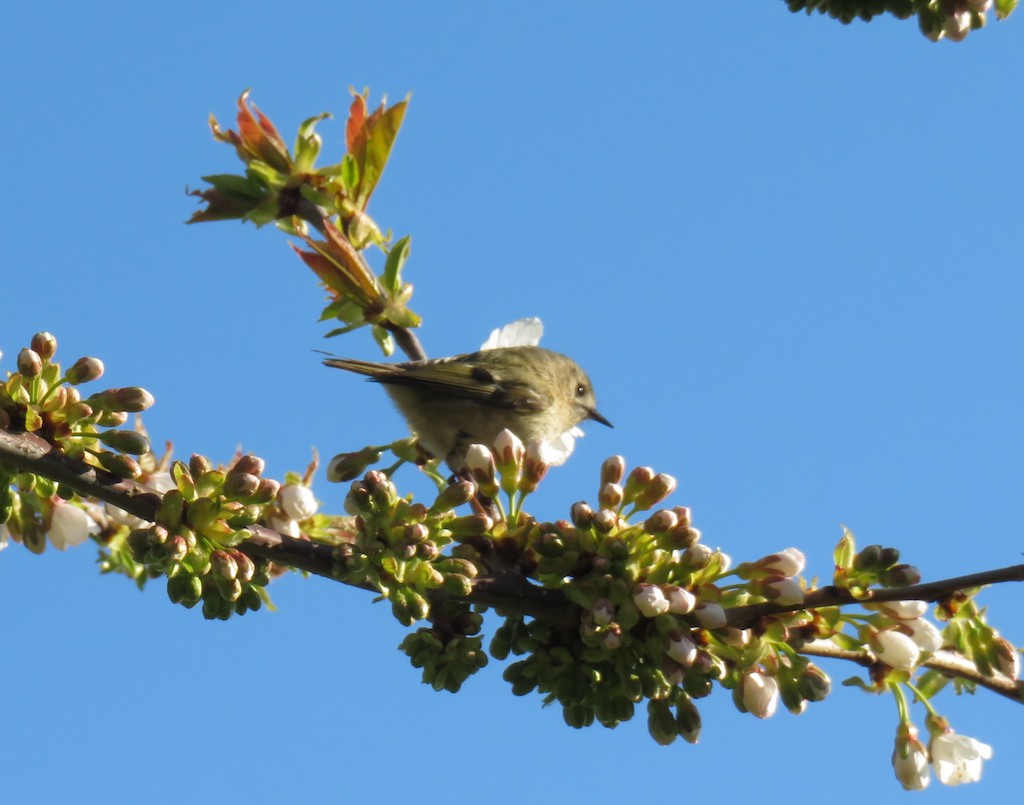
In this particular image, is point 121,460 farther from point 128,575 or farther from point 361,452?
point 128,575

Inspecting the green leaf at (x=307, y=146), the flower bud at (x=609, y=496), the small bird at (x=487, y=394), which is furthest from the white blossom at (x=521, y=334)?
the flower bud at (x=609, y=496)

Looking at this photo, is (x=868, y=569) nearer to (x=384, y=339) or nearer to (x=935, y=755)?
(x=935, y=755)

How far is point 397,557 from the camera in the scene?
8.72 feet

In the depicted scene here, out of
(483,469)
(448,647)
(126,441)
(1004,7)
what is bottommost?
(448,647)

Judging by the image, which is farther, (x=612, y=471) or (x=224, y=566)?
(x=612, y=471)

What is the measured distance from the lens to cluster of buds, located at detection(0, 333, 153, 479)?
8.82 ft

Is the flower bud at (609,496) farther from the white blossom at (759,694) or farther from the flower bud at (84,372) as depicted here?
the flower bud at (84,372)

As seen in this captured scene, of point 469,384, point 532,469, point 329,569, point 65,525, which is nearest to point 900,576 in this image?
point 532,469

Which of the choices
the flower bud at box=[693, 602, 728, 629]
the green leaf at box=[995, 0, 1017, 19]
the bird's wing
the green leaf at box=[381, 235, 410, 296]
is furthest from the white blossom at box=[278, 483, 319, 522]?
the bird's wing

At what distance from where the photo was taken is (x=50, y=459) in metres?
2.56

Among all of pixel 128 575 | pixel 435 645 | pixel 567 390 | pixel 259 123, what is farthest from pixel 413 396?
pixel 435 645

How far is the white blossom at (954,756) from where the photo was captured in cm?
327

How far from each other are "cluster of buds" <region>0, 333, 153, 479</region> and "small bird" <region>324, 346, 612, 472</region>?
2.21 m

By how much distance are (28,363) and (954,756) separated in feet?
8.63
